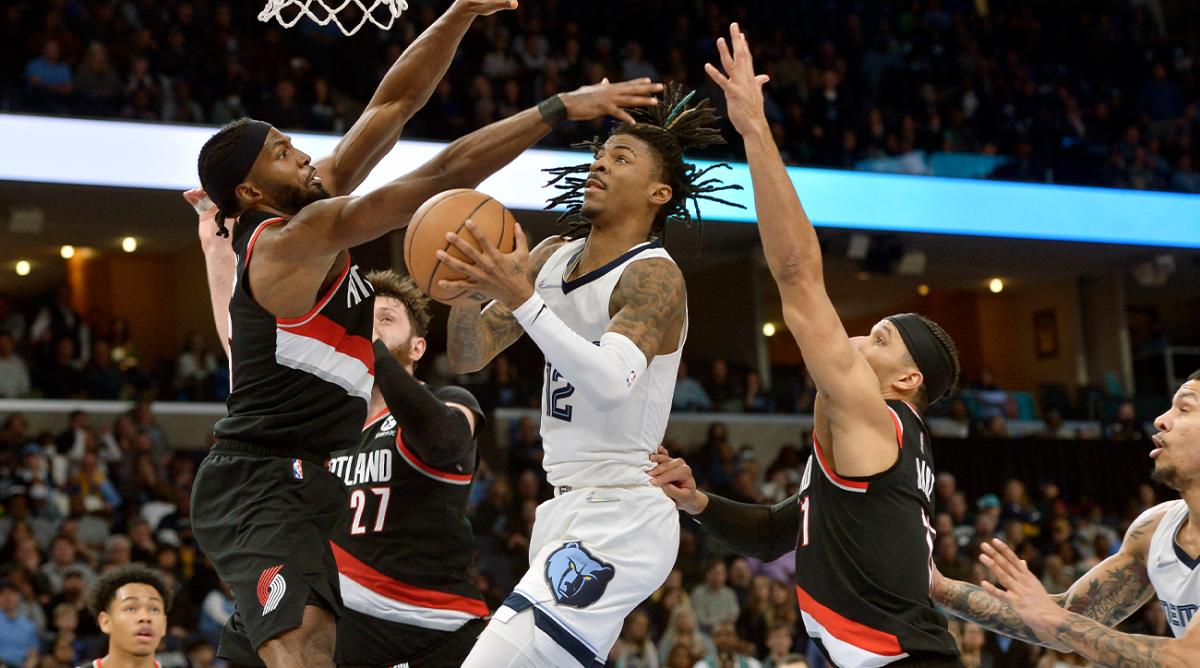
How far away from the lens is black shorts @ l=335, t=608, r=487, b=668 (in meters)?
5.51

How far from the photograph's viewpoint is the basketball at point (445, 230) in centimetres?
412

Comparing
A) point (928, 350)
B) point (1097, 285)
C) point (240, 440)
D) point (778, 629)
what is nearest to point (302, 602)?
point (240, 440)

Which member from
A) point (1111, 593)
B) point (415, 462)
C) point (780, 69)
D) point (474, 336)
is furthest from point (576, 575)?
point (780, 69)

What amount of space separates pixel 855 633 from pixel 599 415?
1.01 m

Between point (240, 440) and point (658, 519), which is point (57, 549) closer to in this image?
point (240, 440)

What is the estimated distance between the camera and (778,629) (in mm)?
12086

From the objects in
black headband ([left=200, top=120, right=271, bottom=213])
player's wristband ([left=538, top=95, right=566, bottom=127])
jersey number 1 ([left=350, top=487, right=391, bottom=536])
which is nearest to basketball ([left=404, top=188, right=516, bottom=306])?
player's wristband ([left=538, top=95, right=566, bottom=127])

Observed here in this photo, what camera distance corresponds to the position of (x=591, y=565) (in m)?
4.14

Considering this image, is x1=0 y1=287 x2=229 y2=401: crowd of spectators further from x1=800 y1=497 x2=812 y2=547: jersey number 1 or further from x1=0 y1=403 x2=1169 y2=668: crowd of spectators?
x1=800 y1=497 x2=812 y2=547: jersey number 1

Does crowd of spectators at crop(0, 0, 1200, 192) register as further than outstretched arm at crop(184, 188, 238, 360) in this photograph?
Yes

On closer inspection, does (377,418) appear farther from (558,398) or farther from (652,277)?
(652,277)

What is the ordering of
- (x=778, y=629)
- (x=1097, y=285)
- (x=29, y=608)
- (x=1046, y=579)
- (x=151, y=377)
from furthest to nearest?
(x=1097, y=285) → (x=151, y=377) → (x=1046, y=579) → (x=778, y=629) → (x=29, y=608)

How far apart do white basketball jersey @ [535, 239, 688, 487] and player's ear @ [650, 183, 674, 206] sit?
19cm

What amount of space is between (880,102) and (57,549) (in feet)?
41.4
